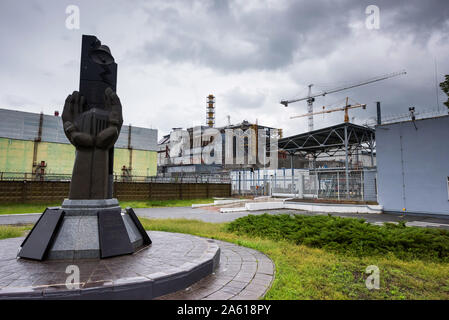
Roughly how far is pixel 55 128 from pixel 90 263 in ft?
107

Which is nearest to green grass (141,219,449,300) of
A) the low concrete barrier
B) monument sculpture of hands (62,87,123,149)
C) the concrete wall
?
monument sculpture of hands (62,87,123,149)

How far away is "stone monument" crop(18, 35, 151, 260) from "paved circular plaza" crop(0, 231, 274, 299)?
26 centimetres

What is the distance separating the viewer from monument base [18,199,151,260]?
4590 millimetres

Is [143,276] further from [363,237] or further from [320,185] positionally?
[320,185]

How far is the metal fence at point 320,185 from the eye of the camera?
64.2ft

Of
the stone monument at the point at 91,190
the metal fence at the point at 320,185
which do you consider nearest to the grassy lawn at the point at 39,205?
the metal fence at the point at 320,185

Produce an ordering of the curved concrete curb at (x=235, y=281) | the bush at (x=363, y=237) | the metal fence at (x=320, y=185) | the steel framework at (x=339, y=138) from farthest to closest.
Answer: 1. the steel framework at (x=339, y=138)
2. the metal fence at (x=320, y=185)
3. the bush at (x=363, y=237)
4. the curved concrete curb at (x=235, y=281)

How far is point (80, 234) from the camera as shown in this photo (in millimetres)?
4801

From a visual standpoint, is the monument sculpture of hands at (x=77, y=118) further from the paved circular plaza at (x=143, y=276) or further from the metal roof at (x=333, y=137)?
the metal roof at (x=333, y=137)

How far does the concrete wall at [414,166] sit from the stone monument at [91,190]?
56.1ft

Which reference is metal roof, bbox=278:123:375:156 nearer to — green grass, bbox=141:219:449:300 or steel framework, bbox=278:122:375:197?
steel framework, bbox=278:122:375:197

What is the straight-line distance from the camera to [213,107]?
63.7m
